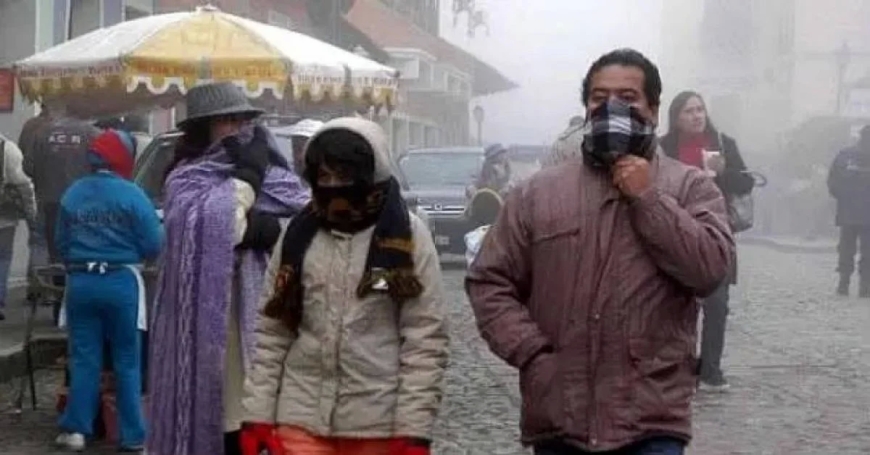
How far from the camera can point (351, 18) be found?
4181 centimetres

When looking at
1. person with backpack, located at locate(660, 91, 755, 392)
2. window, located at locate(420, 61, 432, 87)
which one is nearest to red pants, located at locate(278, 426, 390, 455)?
person with backpack, located at locate(660, 91, 755, 392)

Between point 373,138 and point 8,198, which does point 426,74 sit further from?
point 373,138

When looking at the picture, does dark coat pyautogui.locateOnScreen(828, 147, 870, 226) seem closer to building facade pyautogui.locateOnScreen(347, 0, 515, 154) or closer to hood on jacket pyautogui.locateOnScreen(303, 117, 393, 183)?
hood on jacket pyautogui.locateOnScreen(303, 117, 393, 183)

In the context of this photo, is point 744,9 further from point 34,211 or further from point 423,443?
point 423,443

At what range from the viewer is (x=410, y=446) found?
5242 millimetres

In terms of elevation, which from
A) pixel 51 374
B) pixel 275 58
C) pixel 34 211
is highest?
pixel 275 58

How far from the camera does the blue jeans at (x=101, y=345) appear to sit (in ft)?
30.8

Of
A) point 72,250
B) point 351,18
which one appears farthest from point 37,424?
point 351,18

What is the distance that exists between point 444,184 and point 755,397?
16.8 meters

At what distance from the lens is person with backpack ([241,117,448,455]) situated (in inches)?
207

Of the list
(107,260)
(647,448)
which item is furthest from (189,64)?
(647,448)

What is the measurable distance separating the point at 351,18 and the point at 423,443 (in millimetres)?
36961

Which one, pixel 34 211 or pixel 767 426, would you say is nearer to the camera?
pixel 767 426

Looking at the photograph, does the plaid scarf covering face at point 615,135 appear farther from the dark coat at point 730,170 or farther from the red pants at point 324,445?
the dark coat at point 730,170
